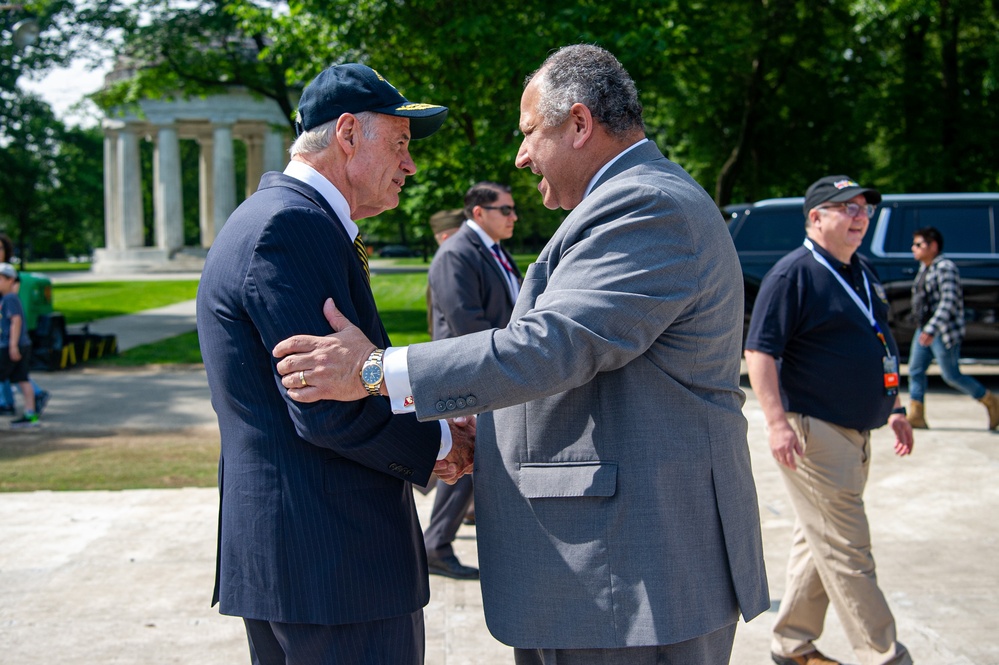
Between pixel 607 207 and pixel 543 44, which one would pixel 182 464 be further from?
pixel 543 44

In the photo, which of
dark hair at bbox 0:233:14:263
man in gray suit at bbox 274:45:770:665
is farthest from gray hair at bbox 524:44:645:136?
dark hair at bbox 0:233:14:263

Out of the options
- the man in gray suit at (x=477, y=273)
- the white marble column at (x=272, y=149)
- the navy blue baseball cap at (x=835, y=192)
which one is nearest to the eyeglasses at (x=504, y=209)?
the man in gray suit at (x=477, y=273)

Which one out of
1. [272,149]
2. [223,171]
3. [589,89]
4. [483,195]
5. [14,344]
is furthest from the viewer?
[272,149]

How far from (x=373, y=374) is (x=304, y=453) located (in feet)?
0.82

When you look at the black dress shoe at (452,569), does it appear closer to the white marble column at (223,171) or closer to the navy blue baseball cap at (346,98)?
the navy blue baseball cap at (346,98)

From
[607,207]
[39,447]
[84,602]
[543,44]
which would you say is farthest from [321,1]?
[607,207]

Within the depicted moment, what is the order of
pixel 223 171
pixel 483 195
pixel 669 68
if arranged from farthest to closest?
pixel 223 171 < pixel 669 68 < pixel 483 195

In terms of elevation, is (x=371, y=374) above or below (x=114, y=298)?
above

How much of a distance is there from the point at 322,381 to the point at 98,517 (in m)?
4.87

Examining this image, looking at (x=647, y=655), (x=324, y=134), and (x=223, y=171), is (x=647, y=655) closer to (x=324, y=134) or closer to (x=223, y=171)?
(x=324, y=134)

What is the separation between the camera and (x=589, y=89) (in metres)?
2.38

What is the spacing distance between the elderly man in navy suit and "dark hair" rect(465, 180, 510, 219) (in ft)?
12.9

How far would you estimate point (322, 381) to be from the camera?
2145 millimetres

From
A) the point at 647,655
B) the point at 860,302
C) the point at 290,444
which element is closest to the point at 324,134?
the point at 290,444
